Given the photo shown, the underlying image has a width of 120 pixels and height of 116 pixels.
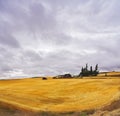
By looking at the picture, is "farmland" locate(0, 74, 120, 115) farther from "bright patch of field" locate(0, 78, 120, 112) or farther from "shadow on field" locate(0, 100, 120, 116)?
"shadow on field" locate(0, 100, 120, 116)

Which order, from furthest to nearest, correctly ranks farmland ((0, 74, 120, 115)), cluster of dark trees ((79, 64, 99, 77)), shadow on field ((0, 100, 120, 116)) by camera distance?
cluster of dark trees ((79, 64, 99, 77))
farmland ((0, 74, 120, 115))
shadow on field ((0, 100, 120, 116))

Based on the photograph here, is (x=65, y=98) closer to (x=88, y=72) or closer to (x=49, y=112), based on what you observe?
(x=49, y=112)

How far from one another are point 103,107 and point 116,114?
4308mm

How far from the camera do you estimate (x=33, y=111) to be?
23.2m

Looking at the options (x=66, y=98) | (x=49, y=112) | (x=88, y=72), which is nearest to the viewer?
(x=49, y=112)

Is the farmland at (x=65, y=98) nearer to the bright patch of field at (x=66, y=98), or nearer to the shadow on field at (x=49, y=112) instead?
the bright patch of field at (x=66, y=98)

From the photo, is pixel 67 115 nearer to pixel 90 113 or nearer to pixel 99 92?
pixel 90 113

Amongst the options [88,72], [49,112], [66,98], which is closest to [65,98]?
[66,98]

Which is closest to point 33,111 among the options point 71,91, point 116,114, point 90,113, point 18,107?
point 18,107

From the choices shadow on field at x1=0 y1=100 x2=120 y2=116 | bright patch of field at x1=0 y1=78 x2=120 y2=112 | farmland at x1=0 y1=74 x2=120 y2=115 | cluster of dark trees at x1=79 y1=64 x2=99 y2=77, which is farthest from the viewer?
cluster of dark trees at x1=79 y1=64 x2=99 y2=77

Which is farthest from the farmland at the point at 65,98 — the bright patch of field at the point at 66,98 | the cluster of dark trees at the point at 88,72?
the cluster of dark trees at the point at 88,72

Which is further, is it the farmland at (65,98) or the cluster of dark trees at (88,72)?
the cluster of dark trees at (88,72)

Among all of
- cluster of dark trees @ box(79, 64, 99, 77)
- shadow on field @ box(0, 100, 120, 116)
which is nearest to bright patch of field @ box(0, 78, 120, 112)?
shadow on field @ box(0, 100, 120, 116)

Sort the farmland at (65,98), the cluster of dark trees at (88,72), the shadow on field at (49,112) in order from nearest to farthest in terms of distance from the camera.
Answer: the shadow on field at (49,112) → the farmland at (65,98) → the cluster of dark trees at (88,72)
